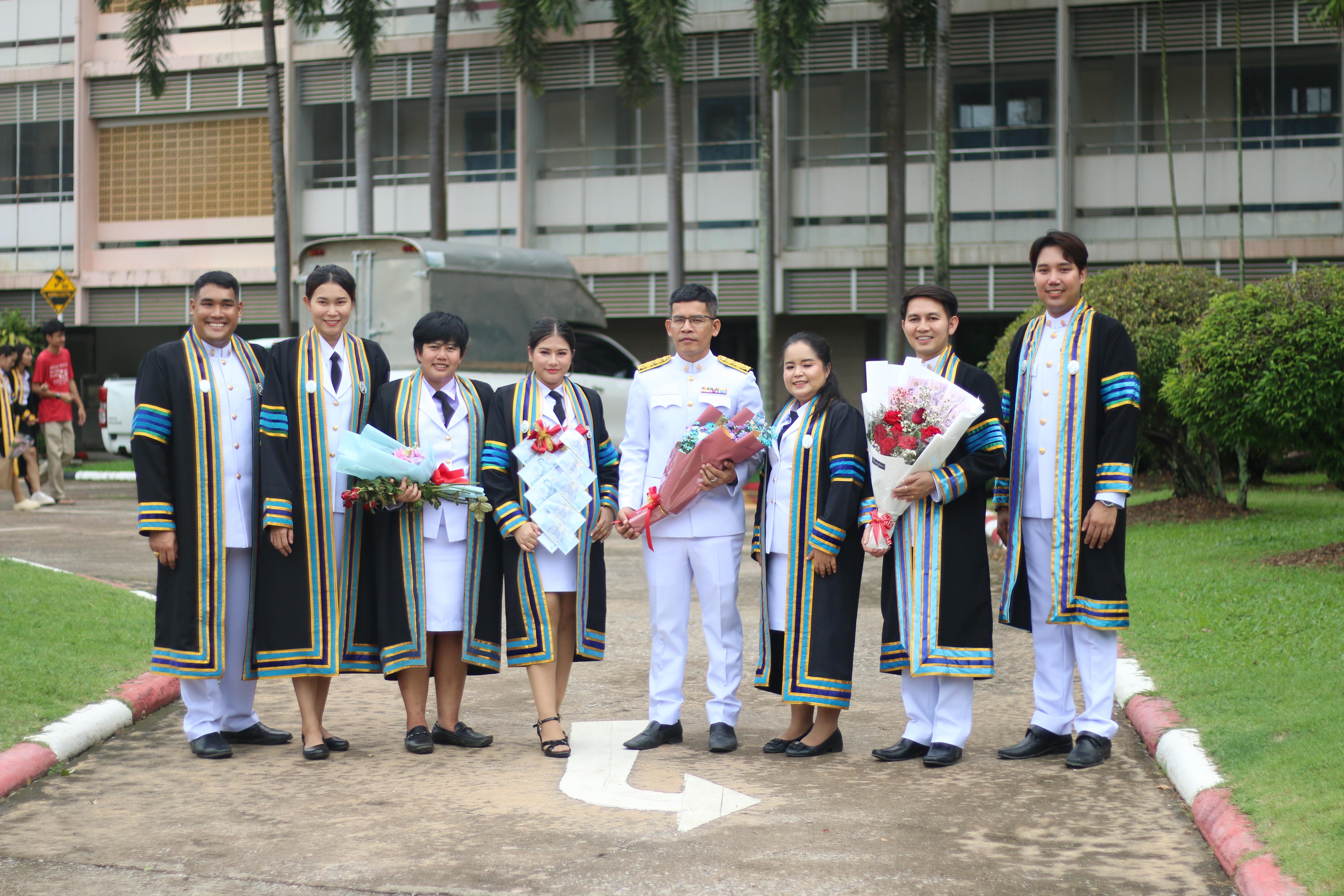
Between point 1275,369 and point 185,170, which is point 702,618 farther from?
point 185,170

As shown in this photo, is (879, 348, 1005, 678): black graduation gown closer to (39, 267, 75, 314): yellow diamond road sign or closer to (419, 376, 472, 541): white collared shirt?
(419, 376, 472, 541): white collared shirt

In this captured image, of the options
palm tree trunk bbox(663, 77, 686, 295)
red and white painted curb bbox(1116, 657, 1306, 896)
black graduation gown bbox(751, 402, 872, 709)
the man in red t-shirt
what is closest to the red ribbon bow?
black graduation gown bbox(751, 402, 872, 709)

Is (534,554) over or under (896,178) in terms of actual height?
under

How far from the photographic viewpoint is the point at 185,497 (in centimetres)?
607

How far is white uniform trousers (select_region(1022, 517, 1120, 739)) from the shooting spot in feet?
19.3

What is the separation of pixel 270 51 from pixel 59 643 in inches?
805

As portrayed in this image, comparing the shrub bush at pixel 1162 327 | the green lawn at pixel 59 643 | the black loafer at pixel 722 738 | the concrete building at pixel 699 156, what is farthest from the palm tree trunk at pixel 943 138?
the black loafer at pixel 722 738

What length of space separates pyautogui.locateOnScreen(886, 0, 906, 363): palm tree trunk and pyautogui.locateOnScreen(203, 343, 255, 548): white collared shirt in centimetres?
1559

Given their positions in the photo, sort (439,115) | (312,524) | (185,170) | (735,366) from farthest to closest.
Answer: (185,170)
(439,115)
(735,366)
(312,524)

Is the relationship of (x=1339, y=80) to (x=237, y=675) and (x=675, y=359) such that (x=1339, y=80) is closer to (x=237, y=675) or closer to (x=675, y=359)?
(x=675, y=359)

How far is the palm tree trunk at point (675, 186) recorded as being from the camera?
22.3m

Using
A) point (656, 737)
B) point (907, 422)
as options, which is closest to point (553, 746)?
point (656, 737)

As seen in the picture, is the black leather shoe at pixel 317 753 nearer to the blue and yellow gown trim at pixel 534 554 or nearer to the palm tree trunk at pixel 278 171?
the blue and yellow gown trim at pixel 534 554

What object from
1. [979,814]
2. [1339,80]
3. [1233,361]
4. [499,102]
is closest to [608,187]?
[499,102]
